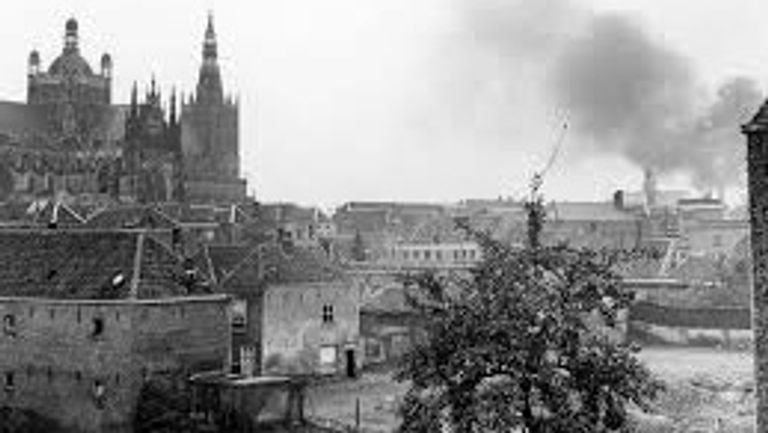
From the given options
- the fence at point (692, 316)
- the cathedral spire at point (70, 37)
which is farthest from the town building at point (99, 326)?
the cathedral spire at point (70, 37)

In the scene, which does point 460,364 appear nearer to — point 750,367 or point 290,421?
point 290,421

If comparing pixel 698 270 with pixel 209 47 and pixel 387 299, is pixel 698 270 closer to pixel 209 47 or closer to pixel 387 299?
pixel 387 299

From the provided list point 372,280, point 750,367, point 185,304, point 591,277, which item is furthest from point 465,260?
point 591,277

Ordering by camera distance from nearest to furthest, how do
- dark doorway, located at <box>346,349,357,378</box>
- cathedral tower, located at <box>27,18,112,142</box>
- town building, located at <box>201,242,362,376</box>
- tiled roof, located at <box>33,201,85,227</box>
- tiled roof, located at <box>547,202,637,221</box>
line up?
1. town building, located at <box>201,242,362,376</box>
2. dark doorway, located at <box>346,349,357,378</box>
3. tiled roof, located at <box>33,201,85,227</box>
4. cathedral tower, located at <box>27,18,112,142</box>
5. tiled roof, located at <box>547,202,637,221</box>

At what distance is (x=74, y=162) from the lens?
97688mm

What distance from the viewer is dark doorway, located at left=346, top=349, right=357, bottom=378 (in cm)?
5078

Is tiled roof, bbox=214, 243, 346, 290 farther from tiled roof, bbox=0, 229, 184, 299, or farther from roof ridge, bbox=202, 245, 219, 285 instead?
tiled roof, bbox=0, 229, 184, 299

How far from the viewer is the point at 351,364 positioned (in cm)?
5094

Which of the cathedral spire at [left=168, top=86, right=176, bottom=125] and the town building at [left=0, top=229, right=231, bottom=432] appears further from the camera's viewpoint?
the cathedral spire at [left=168, top=86, right=176, bottom=125]

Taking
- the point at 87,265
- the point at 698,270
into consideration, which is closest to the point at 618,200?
the point at 698,270

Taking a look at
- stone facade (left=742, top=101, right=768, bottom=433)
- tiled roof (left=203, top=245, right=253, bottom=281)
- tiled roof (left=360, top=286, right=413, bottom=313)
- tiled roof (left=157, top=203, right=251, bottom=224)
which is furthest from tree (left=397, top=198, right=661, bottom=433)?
tiled roof (left=157, top=203, right=251, bottom=224)

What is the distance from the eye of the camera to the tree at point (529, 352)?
64.7ft

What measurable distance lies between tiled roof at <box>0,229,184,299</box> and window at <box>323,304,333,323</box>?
11.5 meters

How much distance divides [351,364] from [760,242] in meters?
33.3
